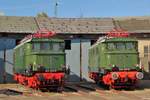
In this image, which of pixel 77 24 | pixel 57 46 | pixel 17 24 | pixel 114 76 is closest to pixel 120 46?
pixel 114 76

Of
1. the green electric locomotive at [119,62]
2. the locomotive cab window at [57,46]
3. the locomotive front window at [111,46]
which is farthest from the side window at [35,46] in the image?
the locomotive front window at [111,46]

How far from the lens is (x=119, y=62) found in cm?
2534

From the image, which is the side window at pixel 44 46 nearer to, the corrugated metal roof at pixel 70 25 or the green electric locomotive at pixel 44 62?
the green electric locomotive at pixel 44 62

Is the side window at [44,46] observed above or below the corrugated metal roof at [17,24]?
below

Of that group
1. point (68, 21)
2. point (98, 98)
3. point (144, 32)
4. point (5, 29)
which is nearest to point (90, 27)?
point (68, 21)

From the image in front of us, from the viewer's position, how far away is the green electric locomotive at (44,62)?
23.9 metres

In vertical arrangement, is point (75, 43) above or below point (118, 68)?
above

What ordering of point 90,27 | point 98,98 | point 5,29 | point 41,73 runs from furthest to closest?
point 90,27, point 5,29, point 41,73, point 98,98

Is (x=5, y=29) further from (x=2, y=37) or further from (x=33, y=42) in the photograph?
(x=33, y=42)

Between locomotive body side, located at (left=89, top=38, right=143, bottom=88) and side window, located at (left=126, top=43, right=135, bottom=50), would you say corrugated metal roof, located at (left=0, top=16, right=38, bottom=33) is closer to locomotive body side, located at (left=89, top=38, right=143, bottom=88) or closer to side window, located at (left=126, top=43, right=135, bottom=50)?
locomotive body side, located at (left=89, top=38, right=143, bottom=88)

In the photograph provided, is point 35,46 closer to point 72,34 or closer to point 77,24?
point 72,34

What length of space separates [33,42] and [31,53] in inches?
25.3

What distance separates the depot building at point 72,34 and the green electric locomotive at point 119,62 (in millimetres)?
10325

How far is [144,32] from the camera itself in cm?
3797
